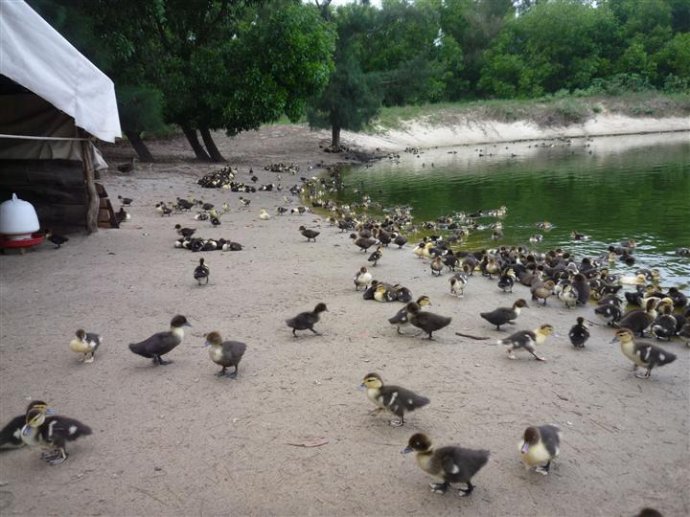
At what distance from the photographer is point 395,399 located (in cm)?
577

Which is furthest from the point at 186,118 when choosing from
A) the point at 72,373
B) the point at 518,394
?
the point at 518,394

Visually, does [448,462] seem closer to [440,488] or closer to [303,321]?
[440,488]

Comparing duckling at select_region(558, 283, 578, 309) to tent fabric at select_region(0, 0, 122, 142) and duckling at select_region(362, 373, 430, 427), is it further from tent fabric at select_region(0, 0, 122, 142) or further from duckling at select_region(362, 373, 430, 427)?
tent fabric at select_region(0, 0, 122, 142)

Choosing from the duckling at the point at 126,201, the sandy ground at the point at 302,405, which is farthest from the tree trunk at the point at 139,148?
the sandy ground at the point at 302,405

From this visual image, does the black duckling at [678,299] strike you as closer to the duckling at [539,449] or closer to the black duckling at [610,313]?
the black duckling at [610,313]

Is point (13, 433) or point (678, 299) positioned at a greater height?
point (13, 433)

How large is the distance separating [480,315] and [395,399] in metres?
4.01

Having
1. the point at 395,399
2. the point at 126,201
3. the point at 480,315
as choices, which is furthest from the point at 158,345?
the point at 126,201

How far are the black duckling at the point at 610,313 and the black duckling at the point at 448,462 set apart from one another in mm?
5755

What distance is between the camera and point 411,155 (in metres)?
50.2

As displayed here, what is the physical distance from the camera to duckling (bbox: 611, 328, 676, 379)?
23.0 ft

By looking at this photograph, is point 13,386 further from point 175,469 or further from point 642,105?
point 642,105

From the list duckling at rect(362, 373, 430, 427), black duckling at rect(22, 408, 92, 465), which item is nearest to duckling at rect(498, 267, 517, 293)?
duckling at rect(362, 373, 430, 427)

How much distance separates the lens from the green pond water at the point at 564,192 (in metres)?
17.5
